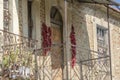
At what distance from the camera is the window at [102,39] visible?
58.4 ft

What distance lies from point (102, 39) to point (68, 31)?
114 inches

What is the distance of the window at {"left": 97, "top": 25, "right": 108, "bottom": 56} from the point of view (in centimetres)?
1781

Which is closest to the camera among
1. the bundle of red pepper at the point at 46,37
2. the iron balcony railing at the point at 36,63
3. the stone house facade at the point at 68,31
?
the iron balcony railing at the point at 36,63

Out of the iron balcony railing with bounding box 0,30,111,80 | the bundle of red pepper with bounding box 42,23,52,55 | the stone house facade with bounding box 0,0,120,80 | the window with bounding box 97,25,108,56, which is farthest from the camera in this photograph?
the window with bounding box 97,25,108,56

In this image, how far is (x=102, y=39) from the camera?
59.6 feet

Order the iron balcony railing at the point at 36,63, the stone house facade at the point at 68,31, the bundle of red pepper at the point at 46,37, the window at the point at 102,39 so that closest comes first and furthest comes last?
the iron balcony railing at the point at 36,63 → the stone house facade at the point at 68,31 → the bundle of red pepper at the point at 46,37 → the window at the point at 102,39

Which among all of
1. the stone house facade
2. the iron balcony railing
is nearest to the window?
the stone house facade

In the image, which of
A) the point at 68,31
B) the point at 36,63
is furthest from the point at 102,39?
the point at 36,63

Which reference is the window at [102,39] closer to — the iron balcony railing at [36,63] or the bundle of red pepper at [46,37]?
the iron balcony railing at [36,63]

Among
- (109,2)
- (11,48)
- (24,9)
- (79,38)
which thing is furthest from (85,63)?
(11,48)

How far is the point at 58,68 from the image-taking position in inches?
586

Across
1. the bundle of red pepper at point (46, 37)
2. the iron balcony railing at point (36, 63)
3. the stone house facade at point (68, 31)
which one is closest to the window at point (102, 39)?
the stone house facade at point (68, 31)

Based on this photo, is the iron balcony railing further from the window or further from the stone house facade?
the window

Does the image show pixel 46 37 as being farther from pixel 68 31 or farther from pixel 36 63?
pixel 36 63
